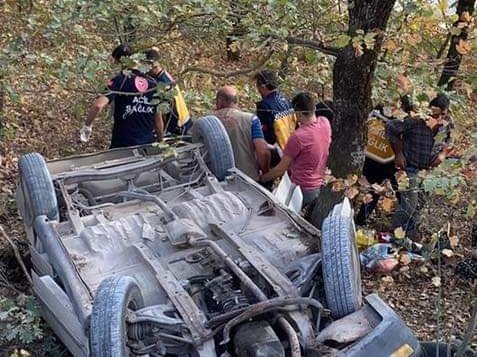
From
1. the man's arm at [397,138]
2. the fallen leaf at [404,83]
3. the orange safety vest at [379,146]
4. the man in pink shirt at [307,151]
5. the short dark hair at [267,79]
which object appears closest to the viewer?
the fallen leaf at [404,83]

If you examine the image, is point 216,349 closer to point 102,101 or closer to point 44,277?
point 44,277

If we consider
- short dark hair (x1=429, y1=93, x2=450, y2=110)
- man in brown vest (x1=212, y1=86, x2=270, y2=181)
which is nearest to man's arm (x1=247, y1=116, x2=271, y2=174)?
man in brown vest (x1=212, y1=86, x2=270, y2=181)

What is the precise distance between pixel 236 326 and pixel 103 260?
3.83 ft

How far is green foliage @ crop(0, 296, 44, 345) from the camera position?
411 centimetres

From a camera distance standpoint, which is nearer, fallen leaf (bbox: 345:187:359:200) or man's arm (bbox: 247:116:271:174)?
fallen leaf (bbox: 345:187:359:200)

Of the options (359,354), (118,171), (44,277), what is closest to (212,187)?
(118,171)

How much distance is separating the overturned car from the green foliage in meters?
0.12

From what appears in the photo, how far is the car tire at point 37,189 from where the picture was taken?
4695 mm

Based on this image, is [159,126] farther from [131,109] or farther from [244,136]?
[244,136]

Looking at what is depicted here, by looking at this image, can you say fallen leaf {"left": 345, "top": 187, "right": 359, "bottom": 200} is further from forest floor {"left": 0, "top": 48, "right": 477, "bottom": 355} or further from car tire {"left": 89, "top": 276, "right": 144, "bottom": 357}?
car tire {"left": 89, "top": 276, "right": 144, "bottom": 357}

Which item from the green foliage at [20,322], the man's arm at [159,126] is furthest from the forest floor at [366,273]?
the man's arm at [159,126]

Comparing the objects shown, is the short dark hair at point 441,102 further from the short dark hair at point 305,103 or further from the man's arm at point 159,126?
the man's arm at point 159,126

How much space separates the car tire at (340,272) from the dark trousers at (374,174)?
2158 mm

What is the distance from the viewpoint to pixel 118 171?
5141 millimetres
